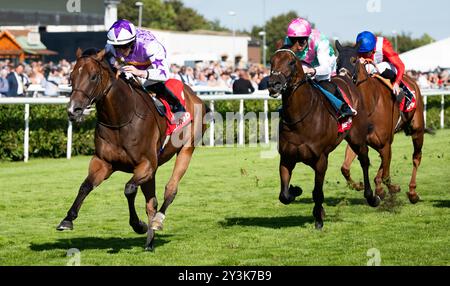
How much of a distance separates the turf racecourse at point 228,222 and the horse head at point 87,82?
113 cm

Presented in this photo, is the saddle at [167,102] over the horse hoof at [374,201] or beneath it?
over

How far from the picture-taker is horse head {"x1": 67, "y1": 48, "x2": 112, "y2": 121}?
6531mm

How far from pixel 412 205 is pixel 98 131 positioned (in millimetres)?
4113

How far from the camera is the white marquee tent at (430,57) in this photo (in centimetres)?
2923

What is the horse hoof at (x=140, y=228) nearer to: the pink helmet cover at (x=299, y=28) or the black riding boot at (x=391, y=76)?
the pink helmet cover at (x=299, y=28)

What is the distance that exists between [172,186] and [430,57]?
23473 millimetres

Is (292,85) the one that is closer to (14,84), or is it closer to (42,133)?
(42,133)

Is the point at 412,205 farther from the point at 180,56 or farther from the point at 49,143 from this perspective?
the point at 180,56

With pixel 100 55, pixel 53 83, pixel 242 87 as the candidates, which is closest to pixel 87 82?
pixel 100 55

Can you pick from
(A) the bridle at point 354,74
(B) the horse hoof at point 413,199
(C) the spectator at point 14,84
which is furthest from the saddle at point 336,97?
(C) the spectator at point 14,84

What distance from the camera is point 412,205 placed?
9.81m
